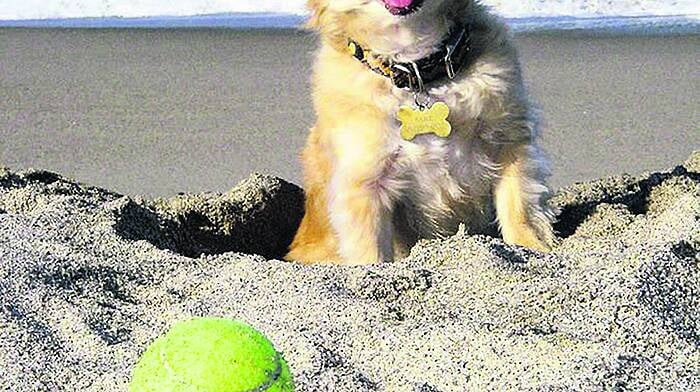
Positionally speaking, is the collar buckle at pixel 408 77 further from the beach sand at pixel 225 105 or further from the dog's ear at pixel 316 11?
the beach sand at pixel 225 105

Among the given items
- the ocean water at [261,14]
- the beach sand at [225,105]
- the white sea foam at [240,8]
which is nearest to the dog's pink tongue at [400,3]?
the beach sand at [225,105]

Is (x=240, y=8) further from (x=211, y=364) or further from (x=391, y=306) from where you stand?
(x=211, y=364)

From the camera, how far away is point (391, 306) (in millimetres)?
3127

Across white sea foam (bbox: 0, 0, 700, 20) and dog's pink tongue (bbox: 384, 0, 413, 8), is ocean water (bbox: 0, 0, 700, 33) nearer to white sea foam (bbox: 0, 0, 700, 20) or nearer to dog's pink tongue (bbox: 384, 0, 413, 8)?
white sea foam (bbox: 0, 0, 700, 20)

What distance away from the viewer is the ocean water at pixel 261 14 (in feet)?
35.3

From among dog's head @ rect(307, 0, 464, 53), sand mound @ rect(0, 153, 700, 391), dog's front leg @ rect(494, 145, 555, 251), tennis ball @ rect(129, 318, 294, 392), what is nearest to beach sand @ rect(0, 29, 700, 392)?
sand mound @ rect(0, 153, 700, 391)

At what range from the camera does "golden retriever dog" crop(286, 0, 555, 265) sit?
13.3 ft

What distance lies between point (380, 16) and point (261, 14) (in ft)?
26.2

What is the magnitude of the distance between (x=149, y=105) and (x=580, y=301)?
16.5ft

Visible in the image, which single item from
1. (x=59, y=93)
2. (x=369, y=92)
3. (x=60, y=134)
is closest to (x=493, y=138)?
(x=369, y=92)

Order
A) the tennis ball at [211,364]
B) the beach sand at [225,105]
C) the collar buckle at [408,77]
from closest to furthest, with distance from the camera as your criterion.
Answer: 1. the tennis ball at [211,364]
2. the collar buckle at [408,77]
3. the beach sand at [225,105]

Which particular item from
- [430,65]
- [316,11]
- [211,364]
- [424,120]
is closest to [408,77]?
[430,65]

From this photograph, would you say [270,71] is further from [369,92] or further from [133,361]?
[133,361]

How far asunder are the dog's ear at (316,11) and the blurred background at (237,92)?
0.33 meters
